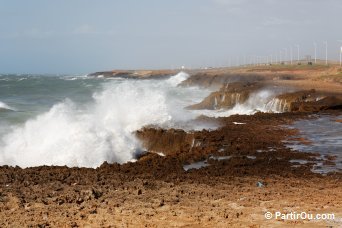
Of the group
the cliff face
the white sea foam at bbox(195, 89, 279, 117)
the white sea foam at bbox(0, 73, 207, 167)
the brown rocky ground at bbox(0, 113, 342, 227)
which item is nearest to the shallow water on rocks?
the brown rocky ground at bbox(0, 113, 342, 227)

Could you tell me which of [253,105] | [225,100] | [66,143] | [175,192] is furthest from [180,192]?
[225,100]

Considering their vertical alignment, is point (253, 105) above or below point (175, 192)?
below

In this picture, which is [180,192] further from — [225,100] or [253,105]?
[225,100]

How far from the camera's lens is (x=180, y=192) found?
8445 millimetres

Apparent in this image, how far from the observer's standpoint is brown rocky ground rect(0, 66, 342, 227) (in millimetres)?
6969

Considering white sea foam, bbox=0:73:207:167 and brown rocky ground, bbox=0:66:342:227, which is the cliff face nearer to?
white sea foam, bbox=0:73:207:167

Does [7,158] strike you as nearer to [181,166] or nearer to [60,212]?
[181,166]

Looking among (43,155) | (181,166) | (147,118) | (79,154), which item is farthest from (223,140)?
(147,118)

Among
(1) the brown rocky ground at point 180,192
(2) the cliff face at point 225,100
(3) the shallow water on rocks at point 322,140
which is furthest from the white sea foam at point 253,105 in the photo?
(1) the brown rocky ground at point 180,192

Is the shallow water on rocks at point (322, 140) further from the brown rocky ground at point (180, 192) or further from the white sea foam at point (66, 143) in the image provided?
the white sea foam at point (66, 143)

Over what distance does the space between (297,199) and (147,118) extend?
550 inches

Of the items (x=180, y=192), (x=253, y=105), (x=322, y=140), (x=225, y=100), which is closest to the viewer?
(x=180, y=192)

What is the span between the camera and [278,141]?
14.5 m

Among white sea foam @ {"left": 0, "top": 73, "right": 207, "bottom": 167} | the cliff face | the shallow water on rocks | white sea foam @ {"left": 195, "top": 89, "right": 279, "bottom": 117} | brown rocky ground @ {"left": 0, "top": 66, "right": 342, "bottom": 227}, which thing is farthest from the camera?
the cliff face
